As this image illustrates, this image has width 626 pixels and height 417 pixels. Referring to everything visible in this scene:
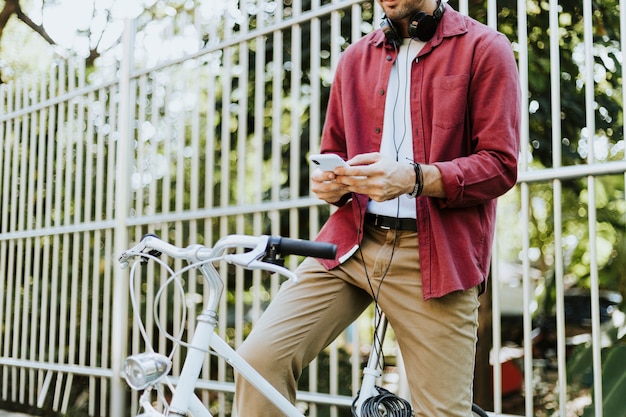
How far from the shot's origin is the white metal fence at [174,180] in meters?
3.59

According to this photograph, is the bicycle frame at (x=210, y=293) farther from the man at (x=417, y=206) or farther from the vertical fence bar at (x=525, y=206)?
the vertical fence bar at (x=525, y=206)

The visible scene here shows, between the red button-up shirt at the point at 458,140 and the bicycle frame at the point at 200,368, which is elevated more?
the red button-up shirt at the point at 458,140

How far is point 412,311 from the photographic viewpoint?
2.26 metres

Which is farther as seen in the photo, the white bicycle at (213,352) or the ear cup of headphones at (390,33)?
the ear cup of headphones at (390,33)

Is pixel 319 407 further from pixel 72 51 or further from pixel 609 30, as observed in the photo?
pixel 72 51

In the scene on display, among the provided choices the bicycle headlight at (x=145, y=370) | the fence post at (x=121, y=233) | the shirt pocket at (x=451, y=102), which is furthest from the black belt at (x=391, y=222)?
the fence post at (x=121, y=233)

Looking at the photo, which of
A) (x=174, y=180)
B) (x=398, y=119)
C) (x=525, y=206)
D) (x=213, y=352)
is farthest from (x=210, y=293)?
(x=174, y=180)

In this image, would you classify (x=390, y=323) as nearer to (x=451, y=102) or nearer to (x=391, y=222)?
(x=391, y=222)

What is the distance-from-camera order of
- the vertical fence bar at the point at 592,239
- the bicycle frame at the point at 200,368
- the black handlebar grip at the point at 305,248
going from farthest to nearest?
the vertical fence bar at the point at 592,239 → the bicycle frame at the point at 200,368 → the black handlebar grip at the point at 305,248

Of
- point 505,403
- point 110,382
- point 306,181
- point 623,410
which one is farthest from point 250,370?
point 505,403

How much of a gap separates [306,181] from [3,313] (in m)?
3.15

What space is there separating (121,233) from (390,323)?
9.24ft

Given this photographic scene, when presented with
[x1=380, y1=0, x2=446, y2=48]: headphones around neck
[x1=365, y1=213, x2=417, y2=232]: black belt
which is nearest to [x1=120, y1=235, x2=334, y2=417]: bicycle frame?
[x1=365, y1=213, x2=417, y2=232]: black belt

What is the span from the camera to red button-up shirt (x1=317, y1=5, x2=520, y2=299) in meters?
2.15
